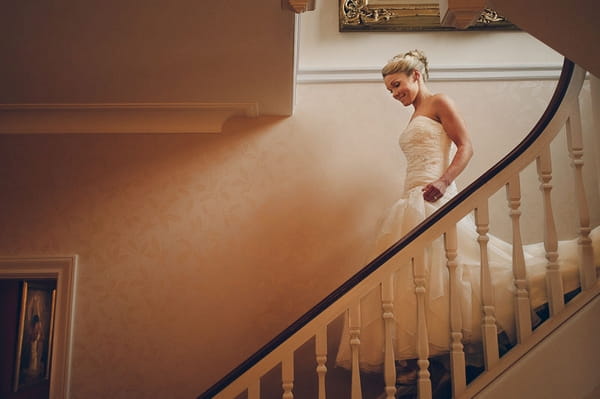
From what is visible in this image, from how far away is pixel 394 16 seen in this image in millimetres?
3992

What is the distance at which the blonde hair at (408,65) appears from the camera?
331cm

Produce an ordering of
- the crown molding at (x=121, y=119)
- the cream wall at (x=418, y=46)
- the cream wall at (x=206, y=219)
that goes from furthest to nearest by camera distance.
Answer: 1. the cream wall at (x=418, y=46)
2. the crown molding at (x=121, y=119)
3. the cream wall at (x=206, y=219)

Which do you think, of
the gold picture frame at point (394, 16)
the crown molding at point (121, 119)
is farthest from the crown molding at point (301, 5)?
the gold picture frame at point (394, 16)

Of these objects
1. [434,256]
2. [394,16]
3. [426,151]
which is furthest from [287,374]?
[394,16]

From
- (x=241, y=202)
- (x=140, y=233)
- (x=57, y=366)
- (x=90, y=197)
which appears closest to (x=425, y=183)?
(x=241, y=202)

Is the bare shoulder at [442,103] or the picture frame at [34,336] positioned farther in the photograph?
the picture frame at [34,336]

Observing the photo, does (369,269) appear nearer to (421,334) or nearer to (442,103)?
(421,334)

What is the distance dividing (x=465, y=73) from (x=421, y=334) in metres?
2.20

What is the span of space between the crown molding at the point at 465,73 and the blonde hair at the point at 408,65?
1.47 feet

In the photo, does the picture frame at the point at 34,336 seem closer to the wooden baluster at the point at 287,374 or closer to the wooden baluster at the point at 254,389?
the wooden baluster at the point at 254,389

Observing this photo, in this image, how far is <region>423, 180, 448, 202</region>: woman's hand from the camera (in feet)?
9.52

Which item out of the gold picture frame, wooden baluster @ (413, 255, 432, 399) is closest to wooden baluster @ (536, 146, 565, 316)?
wooden baluster @ (413, 255, 432, 399)

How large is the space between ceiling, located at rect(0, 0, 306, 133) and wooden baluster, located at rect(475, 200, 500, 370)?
1.21 m

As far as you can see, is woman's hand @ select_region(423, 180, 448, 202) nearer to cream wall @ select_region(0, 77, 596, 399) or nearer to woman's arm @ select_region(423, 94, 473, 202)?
woman's arm @ select_region(423, 94, 473, 202)
